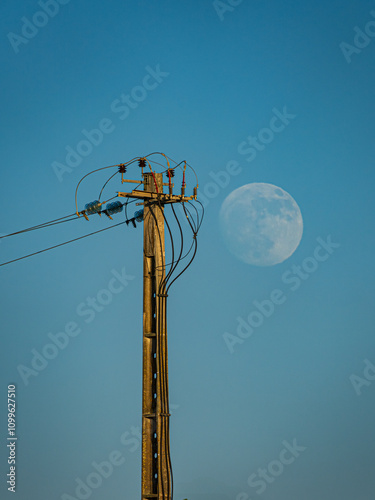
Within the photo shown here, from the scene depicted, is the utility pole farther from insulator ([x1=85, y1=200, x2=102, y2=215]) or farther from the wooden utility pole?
insulator ([x1=85, y1=200, x2=102, y2=215])

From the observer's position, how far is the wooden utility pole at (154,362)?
17.5 metres

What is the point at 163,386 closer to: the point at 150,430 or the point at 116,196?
the point at 150,430

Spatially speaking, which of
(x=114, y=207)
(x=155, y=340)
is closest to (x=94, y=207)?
(x=114, y=207)

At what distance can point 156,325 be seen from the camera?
18.1 metres

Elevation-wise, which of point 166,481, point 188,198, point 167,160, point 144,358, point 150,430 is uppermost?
point 167,160

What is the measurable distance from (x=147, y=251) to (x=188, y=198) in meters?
1.61

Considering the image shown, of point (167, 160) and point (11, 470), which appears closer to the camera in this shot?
point (167, 160)

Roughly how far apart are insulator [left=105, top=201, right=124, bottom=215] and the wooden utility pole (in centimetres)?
83

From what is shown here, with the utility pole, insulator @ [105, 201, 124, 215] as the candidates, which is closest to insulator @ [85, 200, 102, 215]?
insulator @ [105, 201, 124, 215]

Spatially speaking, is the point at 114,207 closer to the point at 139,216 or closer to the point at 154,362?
the point at 139,216

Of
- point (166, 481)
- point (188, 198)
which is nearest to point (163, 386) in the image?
point (166, 481)

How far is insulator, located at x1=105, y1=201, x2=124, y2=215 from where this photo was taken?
19.4 metres

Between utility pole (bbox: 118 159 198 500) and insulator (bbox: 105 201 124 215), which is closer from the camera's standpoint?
utility pole (bbox: 118 159 198 500)

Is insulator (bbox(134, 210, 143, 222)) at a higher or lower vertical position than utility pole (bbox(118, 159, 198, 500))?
higher
